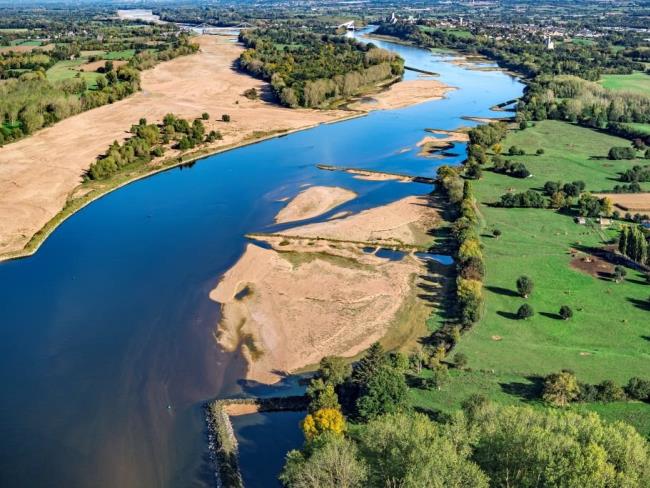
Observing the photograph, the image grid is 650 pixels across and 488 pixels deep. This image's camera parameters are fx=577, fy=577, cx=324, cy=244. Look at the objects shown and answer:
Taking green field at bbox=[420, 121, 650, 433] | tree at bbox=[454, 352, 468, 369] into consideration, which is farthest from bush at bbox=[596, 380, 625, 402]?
tree at bbox=[454, 352, 468, 369]

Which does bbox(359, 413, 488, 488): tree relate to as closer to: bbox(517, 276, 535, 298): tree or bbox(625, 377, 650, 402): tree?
bbox(625, 377, 650, 402): tree

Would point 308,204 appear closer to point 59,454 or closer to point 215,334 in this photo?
point 215,334

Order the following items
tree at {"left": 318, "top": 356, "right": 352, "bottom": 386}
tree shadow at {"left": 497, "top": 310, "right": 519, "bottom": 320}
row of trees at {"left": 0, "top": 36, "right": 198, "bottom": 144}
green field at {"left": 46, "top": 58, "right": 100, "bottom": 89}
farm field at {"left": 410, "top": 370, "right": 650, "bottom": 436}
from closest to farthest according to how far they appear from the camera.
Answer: farm field at {"left": 410, "top": 370, "right": 650, "bottom": 436}
tree at {"left": 318, "top": 356, "right": 352, "bottom": 386}
tree shadow at {"left": 497, "top": 310, "right": 519, "bottom": 320}
row of trees at {"left": 0, "top": 36, "right": 198, "bottom": 144}
green field at {"left": 46, "top": 58, "right": 100, "bottom": 89}

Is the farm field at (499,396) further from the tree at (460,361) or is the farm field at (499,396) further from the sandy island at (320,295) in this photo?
the sandy island at (320,295)

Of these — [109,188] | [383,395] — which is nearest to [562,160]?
[383,395]

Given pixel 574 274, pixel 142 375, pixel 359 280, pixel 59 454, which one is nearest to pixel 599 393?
pixel 574 274

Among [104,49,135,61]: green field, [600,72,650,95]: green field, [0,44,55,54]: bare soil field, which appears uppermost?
[0,44,55,54]: bare soil field

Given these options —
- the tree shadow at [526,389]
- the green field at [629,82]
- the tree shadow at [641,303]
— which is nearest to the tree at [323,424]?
the tree shadow at [526,389]
